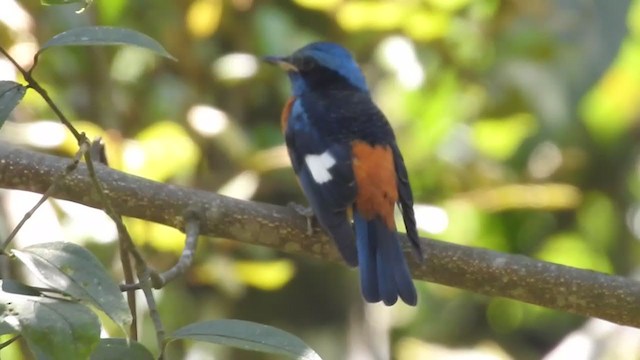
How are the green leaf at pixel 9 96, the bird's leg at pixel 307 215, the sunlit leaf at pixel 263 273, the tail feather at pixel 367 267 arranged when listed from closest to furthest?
the green leaf at pixel 9 96 < the bird's leg at pixel 307 215 < the tail feather at pixel 367 267 < the sunlit leaf at pixel 263 273

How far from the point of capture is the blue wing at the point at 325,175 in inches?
107

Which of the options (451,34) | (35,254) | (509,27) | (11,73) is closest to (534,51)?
(509,27)

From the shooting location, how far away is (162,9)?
395cm

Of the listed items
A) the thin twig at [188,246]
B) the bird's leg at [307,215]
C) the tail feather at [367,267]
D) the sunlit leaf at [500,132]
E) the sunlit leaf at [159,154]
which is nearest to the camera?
the thin twig at [188,246]

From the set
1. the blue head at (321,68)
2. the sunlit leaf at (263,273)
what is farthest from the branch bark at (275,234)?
the blue head at (321,68)

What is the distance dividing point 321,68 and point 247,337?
231 centimetres

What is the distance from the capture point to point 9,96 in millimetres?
1650

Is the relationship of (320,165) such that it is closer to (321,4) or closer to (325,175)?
(325,175)

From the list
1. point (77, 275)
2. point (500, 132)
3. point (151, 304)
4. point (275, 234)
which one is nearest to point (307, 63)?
point (500, 132)

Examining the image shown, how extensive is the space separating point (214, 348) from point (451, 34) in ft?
4.48

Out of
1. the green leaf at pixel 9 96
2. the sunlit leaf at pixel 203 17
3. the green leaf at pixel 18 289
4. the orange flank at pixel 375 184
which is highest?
the sunlit leaf at pixel 203 17

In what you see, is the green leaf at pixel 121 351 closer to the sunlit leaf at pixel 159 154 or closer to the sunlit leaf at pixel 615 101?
the sunlit leaf at pixel 159 154

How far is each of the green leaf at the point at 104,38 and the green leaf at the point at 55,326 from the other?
0.43 meters

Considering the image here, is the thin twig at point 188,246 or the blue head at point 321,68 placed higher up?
the blue head at point 321,68
